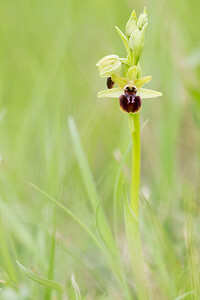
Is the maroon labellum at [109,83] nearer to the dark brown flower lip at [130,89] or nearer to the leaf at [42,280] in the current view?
the dark brown flower lip at [130,89]

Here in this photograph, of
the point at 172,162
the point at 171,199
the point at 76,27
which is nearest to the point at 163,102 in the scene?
the point at 172,162

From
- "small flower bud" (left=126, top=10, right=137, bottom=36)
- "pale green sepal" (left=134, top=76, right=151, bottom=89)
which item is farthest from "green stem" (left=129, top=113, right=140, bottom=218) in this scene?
"small flower bud" (left=126, top=10, right=137, bottom=36)

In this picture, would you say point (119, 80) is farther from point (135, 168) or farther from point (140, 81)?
point (135, 168)

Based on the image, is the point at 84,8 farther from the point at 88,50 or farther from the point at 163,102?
the point at 163,102

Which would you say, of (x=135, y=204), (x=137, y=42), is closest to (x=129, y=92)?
(x=137, y=42)

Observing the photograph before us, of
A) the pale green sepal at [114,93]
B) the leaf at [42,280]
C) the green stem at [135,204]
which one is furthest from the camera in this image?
the pale green sepal at [114,93]

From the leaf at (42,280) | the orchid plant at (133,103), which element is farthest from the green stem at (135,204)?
the leaf at (42,280)

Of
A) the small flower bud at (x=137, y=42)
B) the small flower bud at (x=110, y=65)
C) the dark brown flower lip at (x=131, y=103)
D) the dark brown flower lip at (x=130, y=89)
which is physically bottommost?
the dark brown flower lip at (x=131, y=103)
